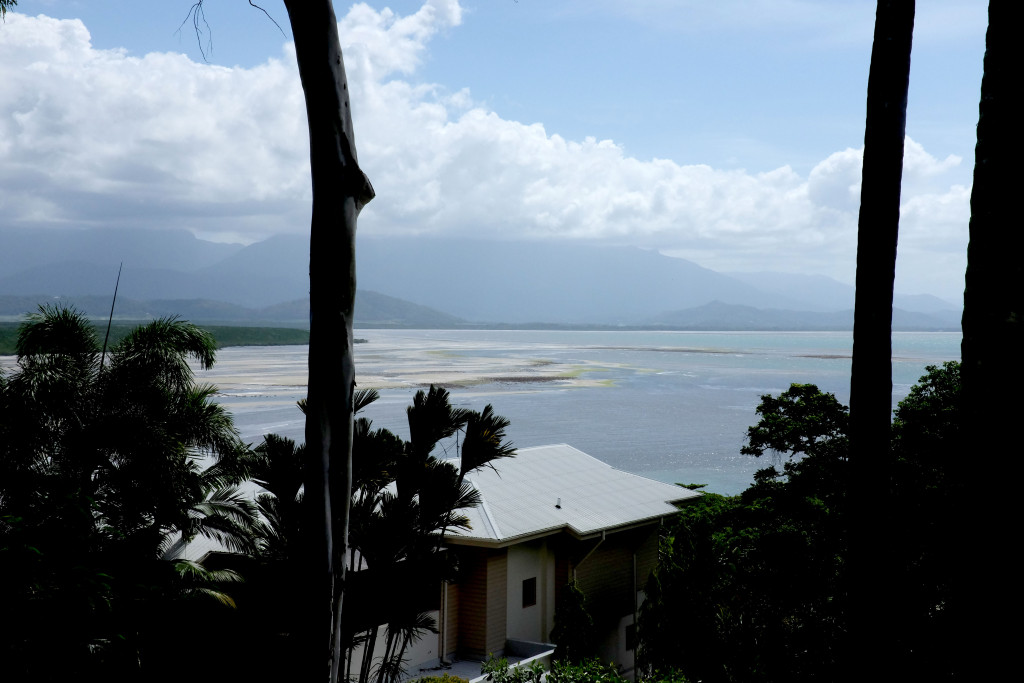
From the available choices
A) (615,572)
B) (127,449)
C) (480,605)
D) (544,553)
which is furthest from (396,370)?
(127,449)

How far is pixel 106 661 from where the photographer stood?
8.50 metres

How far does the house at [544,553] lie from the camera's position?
50.7 ft

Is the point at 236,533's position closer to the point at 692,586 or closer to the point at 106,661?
the point at 106,661

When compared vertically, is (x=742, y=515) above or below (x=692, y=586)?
above

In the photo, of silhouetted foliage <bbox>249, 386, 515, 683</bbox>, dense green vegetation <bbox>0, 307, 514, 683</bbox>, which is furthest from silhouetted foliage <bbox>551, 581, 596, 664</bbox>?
silhouetted foliage <bbox>249, 386, 515, 683</bbox>

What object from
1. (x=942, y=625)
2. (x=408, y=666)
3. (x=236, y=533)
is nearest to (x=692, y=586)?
(x=408, y=666)

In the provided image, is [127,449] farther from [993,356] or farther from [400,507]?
[993,356]

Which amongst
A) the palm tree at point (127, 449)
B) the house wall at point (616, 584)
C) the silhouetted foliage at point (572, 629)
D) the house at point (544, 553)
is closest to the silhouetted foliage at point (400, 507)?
the palm tree at point (127, 449)

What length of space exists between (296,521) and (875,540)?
532cm

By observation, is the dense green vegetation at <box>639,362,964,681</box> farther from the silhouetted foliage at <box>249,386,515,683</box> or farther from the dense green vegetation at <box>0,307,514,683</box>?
the dense green vegetation at <box>0,307,514,683</box>

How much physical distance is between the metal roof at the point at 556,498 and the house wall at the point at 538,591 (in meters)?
0.67

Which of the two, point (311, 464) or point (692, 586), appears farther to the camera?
point (692, 586)

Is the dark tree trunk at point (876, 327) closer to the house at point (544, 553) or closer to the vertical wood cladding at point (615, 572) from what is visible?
the house at point (544, 553)

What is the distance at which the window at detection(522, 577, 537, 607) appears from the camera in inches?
643
